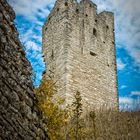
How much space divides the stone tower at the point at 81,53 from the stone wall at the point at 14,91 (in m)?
11.4

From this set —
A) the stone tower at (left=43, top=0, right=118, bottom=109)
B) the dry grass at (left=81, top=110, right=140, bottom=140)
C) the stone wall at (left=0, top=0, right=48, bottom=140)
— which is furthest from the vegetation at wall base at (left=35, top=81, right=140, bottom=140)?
the stone tower at (left=43, top=0, right=118, bottom=109)

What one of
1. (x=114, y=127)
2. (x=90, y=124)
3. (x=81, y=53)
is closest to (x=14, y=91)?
(x=114, y=127)

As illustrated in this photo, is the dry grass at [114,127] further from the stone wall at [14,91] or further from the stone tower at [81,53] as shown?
the stone wall at [14,91]

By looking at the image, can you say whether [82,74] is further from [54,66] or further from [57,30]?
[57,30]

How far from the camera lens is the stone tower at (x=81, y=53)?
1491 cm

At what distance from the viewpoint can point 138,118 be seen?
9.51 metres

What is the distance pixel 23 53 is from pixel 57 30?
1391 centimetres

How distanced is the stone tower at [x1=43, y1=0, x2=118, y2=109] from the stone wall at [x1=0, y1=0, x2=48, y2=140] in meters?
11.4

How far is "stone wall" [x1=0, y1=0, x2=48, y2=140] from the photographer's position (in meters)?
2.13

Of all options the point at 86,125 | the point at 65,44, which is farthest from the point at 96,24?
the point at 86,125

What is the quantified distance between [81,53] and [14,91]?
44.5 ft

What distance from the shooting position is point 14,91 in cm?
228

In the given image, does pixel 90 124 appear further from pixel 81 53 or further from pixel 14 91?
pixel 14 91

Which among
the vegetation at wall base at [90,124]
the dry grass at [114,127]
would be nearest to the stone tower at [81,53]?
the dry grass at [114,127]
